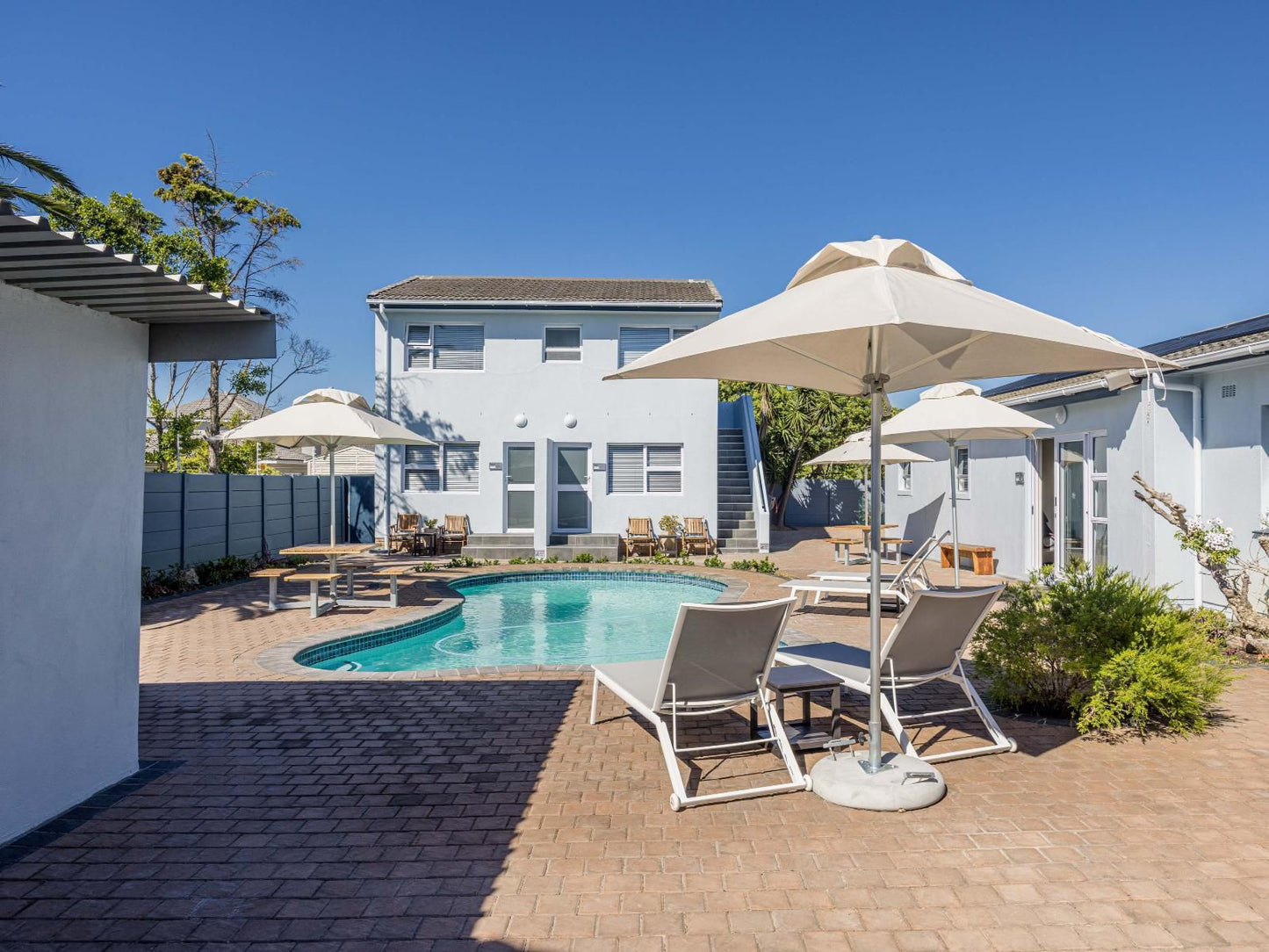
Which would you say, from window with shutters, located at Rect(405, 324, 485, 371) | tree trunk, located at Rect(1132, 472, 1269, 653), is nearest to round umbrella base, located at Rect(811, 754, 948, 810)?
tree trunk, located at Rect(1132, 472, 1269, 653)

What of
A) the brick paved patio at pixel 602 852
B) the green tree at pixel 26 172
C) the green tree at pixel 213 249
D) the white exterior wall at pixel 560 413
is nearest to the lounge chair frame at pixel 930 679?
the brick paved patio at pixel 602 852

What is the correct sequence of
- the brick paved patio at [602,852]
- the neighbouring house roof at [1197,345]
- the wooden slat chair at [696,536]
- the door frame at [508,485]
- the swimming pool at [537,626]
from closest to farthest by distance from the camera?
1. the brick paved patio at [602,852]
2. the neighbouring house roof at [1197,345]
3. the swimming pool at [537,626]
4. the wooden slat chair at [696,536]
5. the door frame at [508,485]

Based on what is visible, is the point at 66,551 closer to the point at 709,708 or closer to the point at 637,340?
the point at 709,708

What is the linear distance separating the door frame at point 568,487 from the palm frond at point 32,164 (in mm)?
10469

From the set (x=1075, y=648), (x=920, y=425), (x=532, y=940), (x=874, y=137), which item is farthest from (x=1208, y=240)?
(x=532, y=940)

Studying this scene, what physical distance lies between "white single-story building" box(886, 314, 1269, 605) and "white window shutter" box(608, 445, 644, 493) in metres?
7.58

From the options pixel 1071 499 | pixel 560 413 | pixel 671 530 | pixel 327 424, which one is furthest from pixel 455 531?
pixel 1071 499

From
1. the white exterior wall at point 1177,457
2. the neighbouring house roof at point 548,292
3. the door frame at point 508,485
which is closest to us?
the white exterior wall at point 1177,457

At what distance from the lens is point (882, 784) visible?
4.03m

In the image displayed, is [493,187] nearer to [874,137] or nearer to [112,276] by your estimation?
[874,137]

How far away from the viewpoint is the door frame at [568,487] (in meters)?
18.3

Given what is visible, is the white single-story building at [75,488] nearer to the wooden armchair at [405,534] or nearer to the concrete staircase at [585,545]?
the concrete staircase at [585,545]

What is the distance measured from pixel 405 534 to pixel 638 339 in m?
7.36

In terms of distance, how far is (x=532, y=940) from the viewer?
2.77 metres
